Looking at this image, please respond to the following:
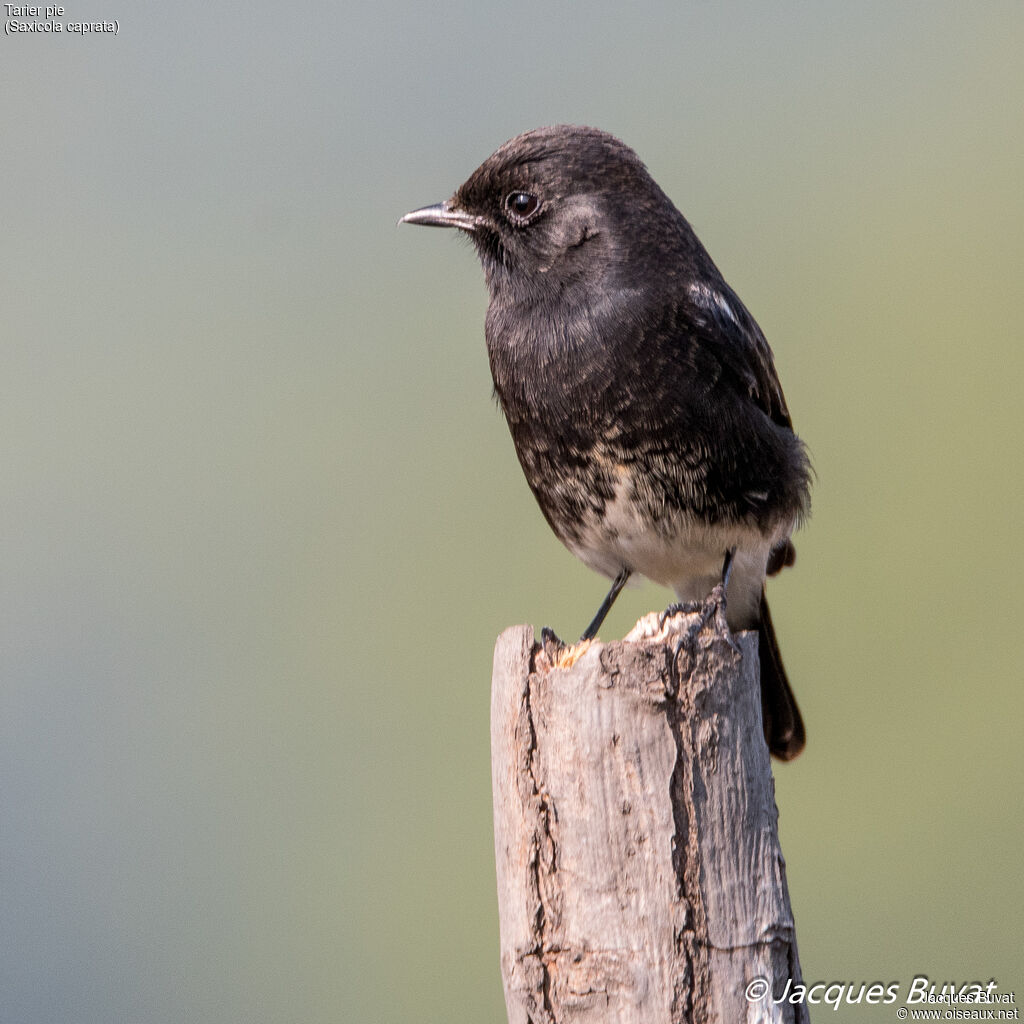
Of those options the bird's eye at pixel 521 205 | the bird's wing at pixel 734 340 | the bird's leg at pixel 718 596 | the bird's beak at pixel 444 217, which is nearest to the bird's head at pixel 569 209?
the bird's eye at pixel 521 205

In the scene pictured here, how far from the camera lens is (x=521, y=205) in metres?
4.98

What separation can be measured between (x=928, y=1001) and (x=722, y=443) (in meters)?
2.02

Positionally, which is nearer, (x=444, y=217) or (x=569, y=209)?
(x=569, y=209)

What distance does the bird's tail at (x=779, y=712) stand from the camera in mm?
5383

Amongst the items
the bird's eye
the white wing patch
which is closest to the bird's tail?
the white wing patch

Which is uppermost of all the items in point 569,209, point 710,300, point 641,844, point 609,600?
point 569,209

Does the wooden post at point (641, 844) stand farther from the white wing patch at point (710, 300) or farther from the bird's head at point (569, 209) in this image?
the bird's head at point (569, 209)

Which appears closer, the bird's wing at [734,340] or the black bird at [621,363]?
the black bird at [621,363]

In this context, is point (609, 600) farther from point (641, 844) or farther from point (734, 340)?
point (641, 844)

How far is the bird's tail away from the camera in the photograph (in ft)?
17.7

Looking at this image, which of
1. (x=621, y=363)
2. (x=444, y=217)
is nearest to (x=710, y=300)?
(x=621, y=363)

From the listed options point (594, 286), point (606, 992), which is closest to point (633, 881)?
point (606, 992)

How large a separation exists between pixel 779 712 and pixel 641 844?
2473 mm

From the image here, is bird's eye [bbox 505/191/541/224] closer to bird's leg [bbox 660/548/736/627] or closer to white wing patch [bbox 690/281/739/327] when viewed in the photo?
white wing patch [bbox 690/281/739/327]
